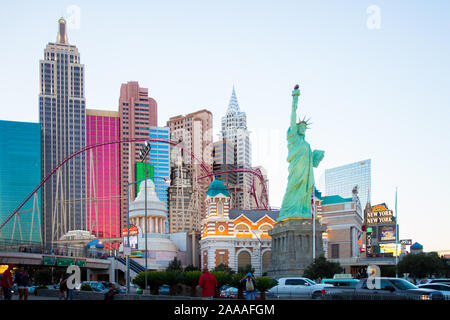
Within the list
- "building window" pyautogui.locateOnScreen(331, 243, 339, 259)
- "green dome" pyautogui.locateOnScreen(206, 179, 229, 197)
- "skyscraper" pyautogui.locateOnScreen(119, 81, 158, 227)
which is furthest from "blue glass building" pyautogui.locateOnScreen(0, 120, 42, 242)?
"building window" pyautogui.locateOnScreen(331, 243, 339, 259)

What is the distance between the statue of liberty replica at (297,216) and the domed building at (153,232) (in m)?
19.6

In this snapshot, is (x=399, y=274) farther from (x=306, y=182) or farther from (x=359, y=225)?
(x=359, y=225)

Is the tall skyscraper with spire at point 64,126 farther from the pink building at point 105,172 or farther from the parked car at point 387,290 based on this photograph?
the parked car at point 387,290

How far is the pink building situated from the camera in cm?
18850

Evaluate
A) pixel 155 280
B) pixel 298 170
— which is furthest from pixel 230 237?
pixel 155 280

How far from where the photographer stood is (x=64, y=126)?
184250mm

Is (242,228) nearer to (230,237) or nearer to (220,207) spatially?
(230,237)

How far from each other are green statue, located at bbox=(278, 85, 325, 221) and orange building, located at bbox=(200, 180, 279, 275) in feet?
37.2

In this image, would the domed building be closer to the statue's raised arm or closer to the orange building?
the orange building

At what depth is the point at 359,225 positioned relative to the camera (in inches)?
4038

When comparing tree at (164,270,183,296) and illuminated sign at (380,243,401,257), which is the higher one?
tree at (164,270,183,296)

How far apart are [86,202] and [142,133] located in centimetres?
3061

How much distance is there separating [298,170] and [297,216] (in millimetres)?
6806

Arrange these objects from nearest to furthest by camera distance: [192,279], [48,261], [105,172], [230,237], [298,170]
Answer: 1. [192,279]
2. [48,261]
3. [298,170]
4. [230,237]
5. [105,172]
